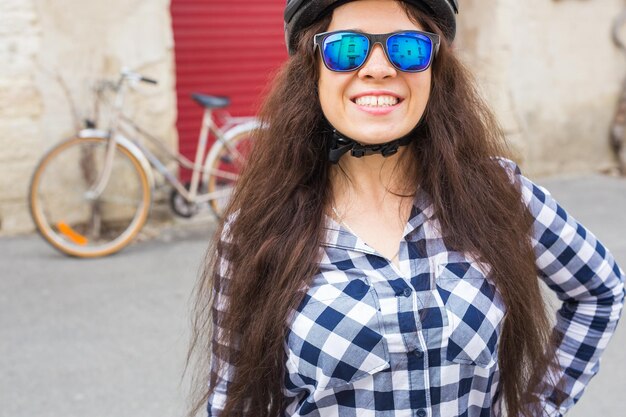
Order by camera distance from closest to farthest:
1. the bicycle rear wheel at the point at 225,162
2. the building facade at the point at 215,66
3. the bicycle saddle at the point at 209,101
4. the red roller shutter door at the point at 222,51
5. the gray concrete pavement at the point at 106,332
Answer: the gray concrete pavement at the point at 106,332 → the building facade at the point at 215,66 → the bicycle saddle at the point at 209,101 → the bicycle rear wheel at the point at 225,162 → the red roller shutter door at the point at 222,51

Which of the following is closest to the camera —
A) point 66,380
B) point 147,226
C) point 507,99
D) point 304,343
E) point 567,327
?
point 304,343

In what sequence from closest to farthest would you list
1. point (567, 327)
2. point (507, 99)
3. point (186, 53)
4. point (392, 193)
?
point (392, 193)
point (567, 327)
point (186, 53)
point (507, 99)

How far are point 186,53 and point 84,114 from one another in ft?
4.01

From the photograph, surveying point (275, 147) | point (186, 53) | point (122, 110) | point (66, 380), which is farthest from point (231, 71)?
point (275, 147)

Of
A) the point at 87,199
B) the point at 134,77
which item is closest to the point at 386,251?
the point at 134,77

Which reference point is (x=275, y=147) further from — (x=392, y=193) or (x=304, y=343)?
(x=304, y=343)

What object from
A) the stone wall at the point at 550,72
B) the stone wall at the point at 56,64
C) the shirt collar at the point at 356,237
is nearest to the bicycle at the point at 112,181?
A: the stone wall at the point at 56,64

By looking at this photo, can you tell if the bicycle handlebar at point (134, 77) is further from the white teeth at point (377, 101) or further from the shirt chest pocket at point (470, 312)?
the shirt chest pocket at point (470, 312)

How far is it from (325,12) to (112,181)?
4.50 m

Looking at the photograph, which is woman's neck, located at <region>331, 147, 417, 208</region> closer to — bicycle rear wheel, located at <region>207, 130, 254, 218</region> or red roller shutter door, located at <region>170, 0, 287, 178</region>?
bicycle rear wheel, located at <region>207, 130, 254, 218</region>

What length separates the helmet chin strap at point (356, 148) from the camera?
166 cm

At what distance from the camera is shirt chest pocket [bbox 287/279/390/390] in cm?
155

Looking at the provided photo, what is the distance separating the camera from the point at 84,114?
19.1 ft

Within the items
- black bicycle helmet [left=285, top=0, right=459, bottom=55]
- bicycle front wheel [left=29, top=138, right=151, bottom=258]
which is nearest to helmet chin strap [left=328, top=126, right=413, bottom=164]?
black bicycle helmet [left=285, top=0, right=459, bottom=55]
